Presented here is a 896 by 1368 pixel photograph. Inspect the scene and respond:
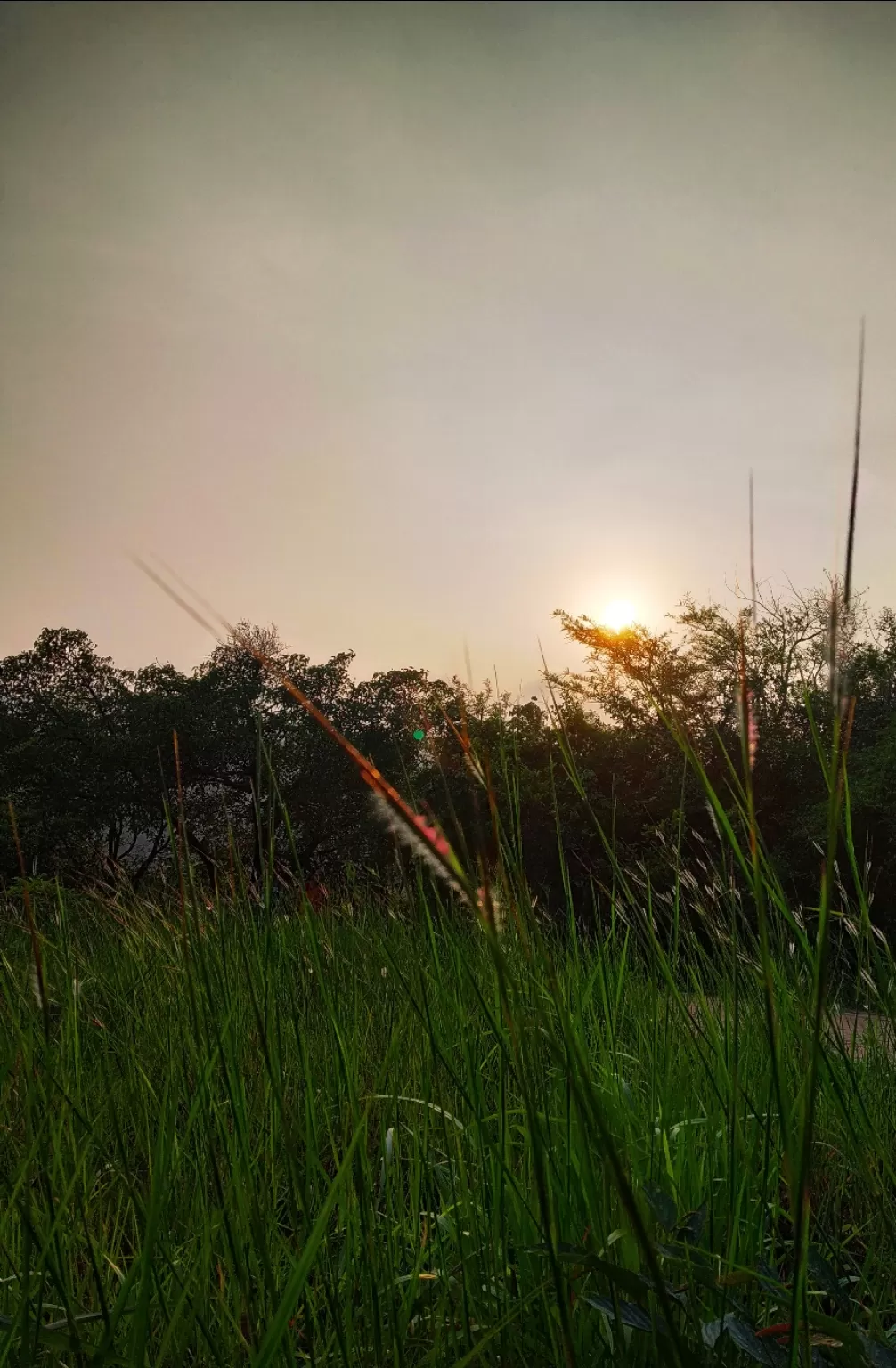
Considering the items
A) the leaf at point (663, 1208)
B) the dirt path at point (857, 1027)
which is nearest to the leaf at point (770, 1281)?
the leaf at point (663, 1208)

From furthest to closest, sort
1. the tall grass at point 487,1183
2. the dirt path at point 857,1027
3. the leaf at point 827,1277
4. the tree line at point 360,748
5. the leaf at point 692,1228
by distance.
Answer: the tree line at point 360,748
the dirt path at point 857,1027
the leaf at point 692,1228
the leaf at point 827,1277
the tall grass at point 487,1183

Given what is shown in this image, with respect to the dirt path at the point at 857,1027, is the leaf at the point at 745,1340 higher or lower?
higher

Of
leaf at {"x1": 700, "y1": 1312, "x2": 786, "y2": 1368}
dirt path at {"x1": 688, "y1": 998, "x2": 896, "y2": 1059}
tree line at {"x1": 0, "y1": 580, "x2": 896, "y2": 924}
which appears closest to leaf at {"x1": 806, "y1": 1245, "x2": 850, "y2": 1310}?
leaf at {"x1": 700, "y1": 1312, "x2": 786, "y2": 1368}

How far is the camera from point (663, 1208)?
3.54ft

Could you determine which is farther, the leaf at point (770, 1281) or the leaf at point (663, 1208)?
the leaf at point (663, 1208)

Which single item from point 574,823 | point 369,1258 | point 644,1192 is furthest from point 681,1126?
point 574,823

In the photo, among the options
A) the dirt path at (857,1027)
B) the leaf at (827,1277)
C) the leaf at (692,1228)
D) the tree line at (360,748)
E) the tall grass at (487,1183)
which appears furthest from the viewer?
the tree line at (360,748)

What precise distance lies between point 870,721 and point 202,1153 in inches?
586

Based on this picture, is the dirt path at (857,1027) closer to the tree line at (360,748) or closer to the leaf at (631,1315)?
the leaf at (631,1315)

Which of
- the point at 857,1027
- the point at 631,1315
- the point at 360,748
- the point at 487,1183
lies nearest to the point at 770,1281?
the point at 631,1315

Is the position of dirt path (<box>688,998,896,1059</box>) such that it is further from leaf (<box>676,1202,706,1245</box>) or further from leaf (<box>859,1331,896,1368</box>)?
leaf (<box>859,1331,896,1368</box>)

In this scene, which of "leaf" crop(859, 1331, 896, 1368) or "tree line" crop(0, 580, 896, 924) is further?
"tree line" crop(0, 580, 896, 924)

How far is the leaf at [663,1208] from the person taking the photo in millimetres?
1071

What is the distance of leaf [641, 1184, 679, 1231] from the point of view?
3.51 ft
